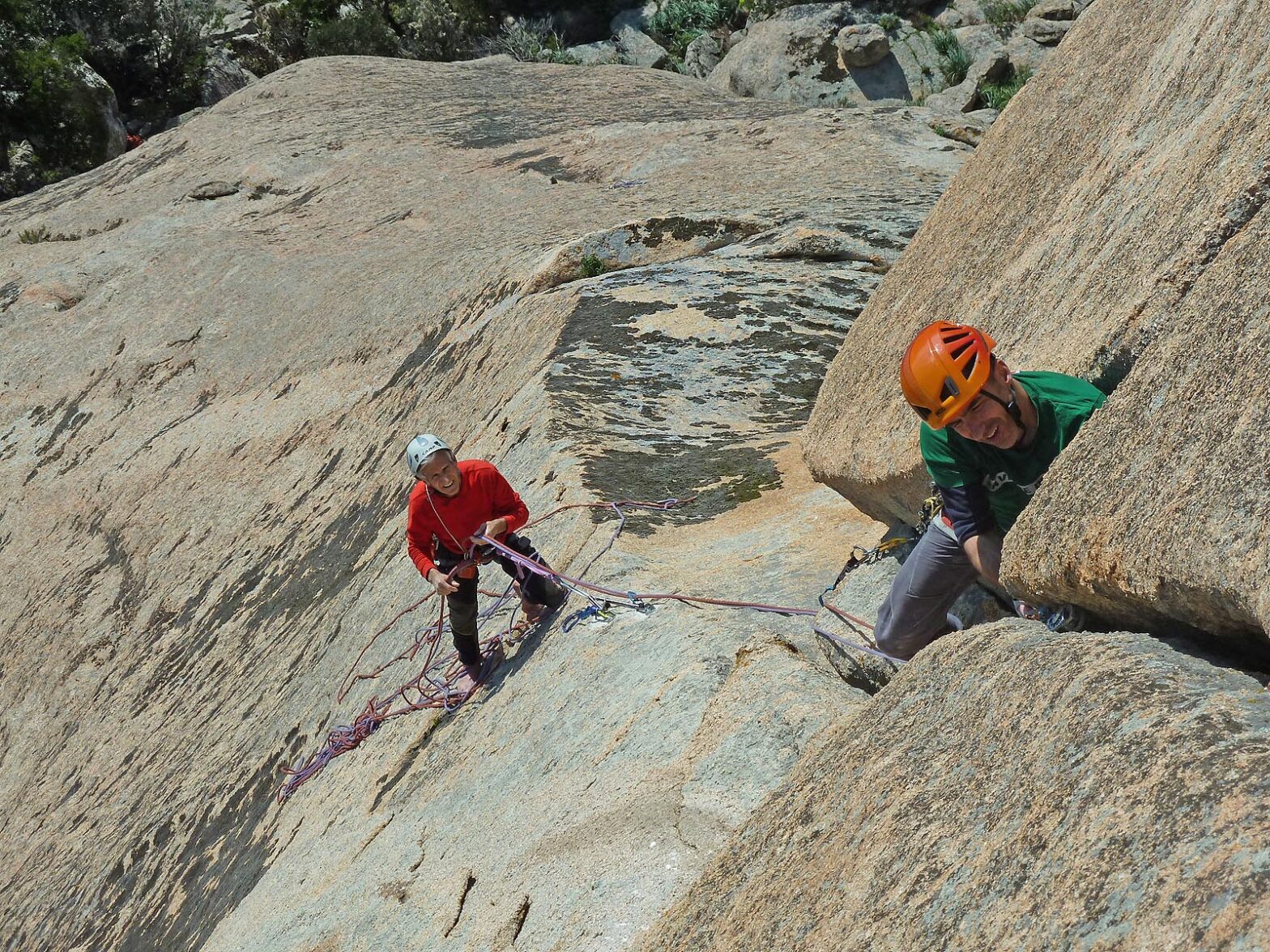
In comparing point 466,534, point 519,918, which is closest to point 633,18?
point 466,534

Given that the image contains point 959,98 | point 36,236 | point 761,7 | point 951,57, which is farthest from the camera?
point 761,7

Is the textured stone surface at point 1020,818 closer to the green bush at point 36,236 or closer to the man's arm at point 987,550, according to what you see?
the man's arm at point 987,550

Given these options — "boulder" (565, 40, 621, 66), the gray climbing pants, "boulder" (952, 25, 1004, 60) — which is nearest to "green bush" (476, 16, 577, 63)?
"boulder" (565, 40, 621, 66)

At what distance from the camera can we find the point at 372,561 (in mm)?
9234

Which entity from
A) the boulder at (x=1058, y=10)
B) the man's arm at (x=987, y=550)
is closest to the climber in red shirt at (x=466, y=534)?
the man's arm at (x=987, y=550)

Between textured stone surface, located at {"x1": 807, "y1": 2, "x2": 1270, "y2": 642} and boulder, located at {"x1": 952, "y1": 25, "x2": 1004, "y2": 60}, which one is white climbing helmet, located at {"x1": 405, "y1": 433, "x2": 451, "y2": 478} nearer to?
textured stone surface, located at {"x1": 807, "y1": 2, "x2": 1270, "y2": 642}

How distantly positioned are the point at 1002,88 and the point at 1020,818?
2762 centimetres

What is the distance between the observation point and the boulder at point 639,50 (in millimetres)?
36188

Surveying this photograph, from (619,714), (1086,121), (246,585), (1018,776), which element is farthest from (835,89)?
(1018,776)

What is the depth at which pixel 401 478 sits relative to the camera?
1010cm

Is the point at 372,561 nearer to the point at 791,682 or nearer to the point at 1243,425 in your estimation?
the point at 791,682

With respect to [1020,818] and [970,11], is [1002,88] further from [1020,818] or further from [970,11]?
[1020,818]

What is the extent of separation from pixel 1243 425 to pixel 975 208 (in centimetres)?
380

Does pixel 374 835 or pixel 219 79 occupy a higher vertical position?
pixel 374 835
